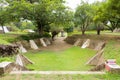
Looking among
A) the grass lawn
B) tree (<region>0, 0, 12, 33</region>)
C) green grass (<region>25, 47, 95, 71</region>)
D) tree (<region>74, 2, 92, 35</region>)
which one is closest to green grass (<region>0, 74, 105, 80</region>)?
the grass lawn

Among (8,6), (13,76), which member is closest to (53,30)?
(8,6)

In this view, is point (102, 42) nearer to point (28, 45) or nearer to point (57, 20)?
point (57, 20)

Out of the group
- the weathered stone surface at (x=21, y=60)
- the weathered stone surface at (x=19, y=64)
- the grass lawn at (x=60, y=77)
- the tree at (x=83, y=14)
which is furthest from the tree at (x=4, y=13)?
the grass lawn at (x=60, y=77)

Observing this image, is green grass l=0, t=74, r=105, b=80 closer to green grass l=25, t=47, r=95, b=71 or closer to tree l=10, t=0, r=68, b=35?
green grass l=25, t=47, r=95, b=71

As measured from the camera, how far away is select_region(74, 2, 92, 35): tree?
24234mm

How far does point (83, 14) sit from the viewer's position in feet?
81.0

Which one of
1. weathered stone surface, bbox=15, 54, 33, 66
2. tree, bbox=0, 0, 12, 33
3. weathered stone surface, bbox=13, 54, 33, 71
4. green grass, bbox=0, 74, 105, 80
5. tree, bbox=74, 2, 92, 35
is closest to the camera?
green grass, bbox=0, 74, 105, 80

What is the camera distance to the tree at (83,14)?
24234 mm

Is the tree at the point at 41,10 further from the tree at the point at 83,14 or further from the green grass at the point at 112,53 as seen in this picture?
the green grass at the point at 112,53

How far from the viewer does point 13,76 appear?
5961 mm

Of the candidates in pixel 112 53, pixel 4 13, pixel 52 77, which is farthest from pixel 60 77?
pixel 4 13

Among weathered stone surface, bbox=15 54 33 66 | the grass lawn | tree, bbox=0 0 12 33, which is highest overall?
tree, bbox=0 0 12 33

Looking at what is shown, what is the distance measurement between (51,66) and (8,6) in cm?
1222

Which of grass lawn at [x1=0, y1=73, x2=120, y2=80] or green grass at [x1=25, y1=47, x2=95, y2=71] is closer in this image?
grass lawn at [x1=0, y1=73, x2=120, y2=80]
